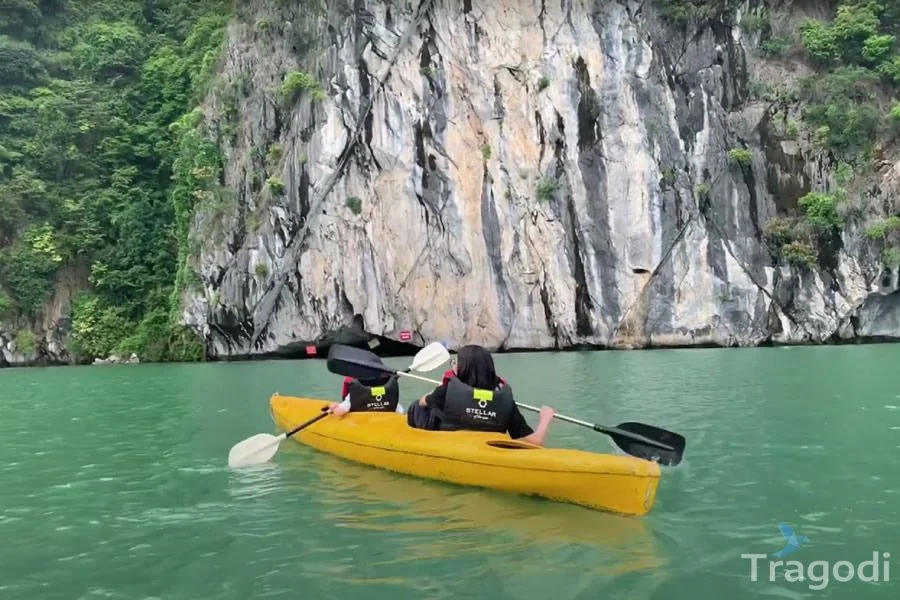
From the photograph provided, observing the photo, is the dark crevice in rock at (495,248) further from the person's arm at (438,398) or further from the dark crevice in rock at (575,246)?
the person's arm at (438,398)

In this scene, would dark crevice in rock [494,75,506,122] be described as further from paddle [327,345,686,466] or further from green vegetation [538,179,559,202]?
paddle [327,345,686,466]

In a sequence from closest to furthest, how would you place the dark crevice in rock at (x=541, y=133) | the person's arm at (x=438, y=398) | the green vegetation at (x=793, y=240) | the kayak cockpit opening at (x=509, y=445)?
the kayak cockpit opening at (x=509, y=445) → the person's arm at (x=438, y=398) → the green vegetation at (x=793, y=240) → the dark crevice in rock at (x=541, y=133)

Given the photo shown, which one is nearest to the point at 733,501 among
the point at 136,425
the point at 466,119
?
the point at 136,425

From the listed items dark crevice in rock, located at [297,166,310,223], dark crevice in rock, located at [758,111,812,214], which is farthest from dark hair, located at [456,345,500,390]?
dark crevice in rock, located at [758,111,812,214]

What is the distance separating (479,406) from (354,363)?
6.32 ft

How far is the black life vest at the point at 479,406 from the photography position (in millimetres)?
5836

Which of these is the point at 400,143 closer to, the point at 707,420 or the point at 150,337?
the point at 150,337

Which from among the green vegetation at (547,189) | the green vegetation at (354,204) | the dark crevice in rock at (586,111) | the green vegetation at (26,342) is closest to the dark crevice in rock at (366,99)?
the green vegetation at (354,204)

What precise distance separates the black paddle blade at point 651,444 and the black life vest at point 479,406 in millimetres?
813

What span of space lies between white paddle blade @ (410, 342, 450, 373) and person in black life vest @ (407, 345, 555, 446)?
76.0 inches

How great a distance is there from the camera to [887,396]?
10023 mm

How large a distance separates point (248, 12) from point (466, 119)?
35.3 ft

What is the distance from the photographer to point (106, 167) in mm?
31922

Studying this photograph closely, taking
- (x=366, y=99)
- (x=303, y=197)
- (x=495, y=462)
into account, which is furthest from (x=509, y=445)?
(x=366, y=99)
